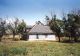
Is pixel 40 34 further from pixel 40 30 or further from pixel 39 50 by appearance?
pixel 39 50

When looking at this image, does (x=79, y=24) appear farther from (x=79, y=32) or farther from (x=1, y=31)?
(x=1, y=31)

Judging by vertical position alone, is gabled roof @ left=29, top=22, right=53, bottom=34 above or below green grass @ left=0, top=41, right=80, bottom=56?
above

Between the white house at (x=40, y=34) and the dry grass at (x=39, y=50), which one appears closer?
the dry grass at (x=39, y=50)

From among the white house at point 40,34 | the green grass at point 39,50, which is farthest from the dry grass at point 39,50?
the white house at point 40,34

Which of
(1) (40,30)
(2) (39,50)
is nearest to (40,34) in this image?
(1) (40,30)

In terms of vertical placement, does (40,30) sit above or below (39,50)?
above

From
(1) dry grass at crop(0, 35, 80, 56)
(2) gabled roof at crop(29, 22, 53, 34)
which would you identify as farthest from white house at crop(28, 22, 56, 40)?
(1) dry grass at crop(0, 35, 80, 56)

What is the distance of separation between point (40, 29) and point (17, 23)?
1848 cm

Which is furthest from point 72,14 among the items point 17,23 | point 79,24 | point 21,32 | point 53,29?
point 17,23

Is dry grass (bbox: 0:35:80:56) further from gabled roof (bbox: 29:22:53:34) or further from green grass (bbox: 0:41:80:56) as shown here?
gabled roof (bbox: 29:22:53:34)

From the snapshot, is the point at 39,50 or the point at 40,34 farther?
the point at 40,34

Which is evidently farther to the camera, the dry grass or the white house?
the white house

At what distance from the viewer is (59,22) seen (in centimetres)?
4828

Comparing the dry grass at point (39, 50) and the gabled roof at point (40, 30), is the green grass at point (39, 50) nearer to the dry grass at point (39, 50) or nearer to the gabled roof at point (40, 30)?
the dry grass at point (39, 50)
